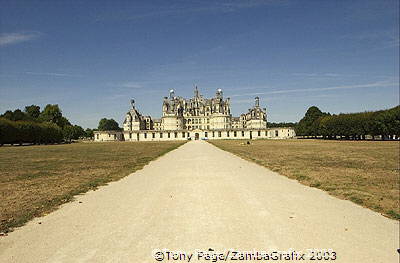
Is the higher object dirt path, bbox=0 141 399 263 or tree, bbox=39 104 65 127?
tree, bbox=39 104 65 127

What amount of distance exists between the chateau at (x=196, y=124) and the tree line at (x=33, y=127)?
90.7 feet

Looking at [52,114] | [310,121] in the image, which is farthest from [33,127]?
[310,121]

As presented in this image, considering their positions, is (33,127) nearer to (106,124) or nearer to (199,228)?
(199,228)

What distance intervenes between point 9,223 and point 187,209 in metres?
4.35

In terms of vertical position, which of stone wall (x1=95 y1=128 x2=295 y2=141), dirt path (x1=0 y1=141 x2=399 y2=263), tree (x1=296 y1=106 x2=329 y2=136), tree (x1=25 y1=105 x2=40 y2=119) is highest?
tree (x1=25 y1=105 x2=40 y2=119)

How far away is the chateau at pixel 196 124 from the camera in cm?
12875

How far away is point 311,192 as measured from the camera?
11320 millimetres

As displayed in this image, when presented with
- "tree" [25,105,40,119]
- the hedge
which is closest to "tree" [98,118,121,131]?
"tree" [25,105,40,119]

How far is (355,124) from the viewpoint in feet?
282

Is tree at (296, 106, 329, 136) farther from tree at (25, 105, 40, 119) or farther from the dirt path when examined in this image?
the dirt path

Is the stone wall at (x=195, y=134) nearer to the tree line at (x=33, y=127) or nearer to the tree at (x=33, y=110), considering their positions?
the tree line at (x=33, y=127)

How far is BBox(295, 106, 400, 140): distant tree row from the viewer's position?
71062 millimetres

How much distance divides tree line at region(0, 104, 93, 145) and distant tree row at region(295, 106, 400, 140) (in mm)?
79517

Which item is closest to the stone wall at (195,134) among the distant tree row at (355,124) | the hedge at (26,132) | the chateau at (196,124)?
the chateau at (196,124)
